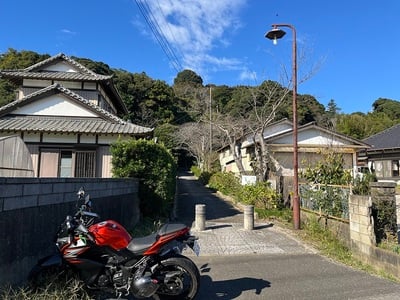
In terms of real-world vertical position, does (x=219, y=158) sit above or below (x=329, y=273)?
above

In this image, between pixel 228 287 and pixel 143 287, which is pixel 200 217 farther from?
pixel 143 287

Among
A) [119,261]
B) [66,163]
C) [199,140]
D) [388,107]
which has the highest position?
[388,107]

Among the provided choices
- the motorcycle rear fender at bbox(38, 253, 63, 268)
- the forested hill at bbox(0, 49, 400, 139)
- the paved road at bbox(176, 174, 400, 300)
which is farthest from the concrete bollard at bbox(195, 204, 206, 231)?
the forested hill at bbox(0, 49, 400, 139)

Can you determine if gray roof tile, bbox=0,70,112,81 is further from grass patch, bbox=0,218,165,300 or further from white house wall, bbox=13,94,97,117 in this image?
grass patch, bbox=0,218,165,300

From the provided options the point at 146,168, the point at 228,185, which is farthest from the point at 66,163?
the point at 228,185

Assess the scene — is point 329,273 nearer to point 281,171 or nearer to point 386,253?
point 386,253

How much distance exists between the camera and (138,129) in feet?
42.5

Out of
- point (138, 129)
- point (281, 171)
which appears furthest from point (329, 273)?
point (281, 171)

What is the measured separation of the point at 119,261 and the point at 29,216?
4.55 ft

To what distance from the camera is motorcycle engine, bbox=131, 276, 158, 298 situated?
3.85m

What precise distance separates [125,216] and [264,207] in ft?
21.8

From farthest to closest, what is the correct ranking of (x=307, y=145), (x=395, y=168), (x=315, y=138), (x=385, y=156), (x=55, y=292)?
(x=385, y=156)
(x=395, y=168)
(x=315, y=138)
(x=307, y=145)
(x=55, y=292)

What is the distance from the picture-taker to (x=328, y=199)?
8727 millimetres

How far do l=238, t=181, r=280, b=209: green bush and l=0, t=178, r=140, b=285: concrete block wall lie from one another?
874 centimetres
